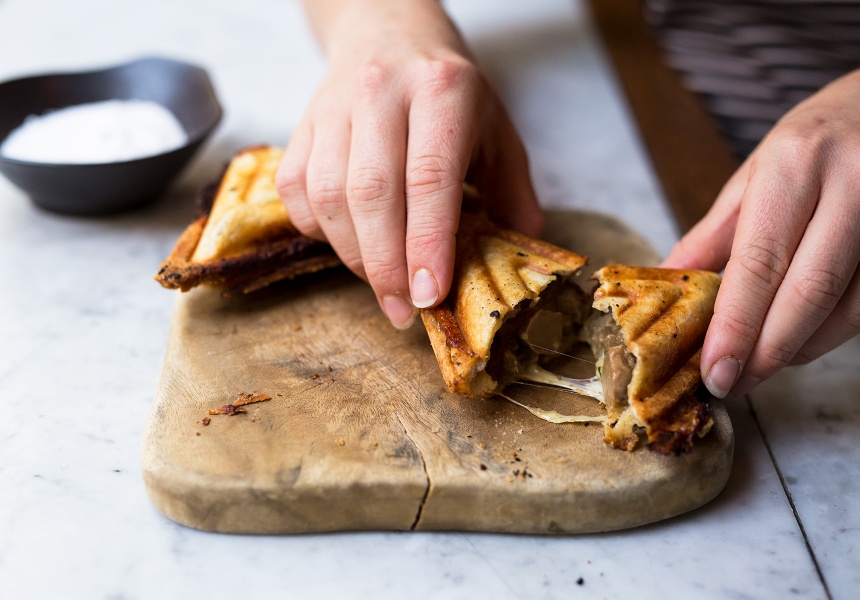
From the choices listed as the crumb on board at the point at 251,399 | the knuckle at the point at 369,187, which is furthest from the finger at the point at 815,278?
the crumb on board at the point at 251,399

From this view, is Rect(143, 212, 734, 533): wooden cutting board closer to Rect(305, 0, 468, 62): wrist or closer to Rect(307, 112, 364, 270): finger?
Rect(307, 112, 364, 270): finger

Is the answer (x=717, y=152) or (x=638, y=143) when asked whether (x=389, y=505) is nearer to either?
(x=717, y=152)

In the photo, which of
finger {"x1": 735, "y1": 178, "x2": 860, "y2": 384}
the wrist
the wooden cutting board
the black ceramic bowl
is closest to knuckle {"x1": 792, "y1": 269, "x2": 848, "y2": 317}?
finger {"x1": 735, "y1": 178, "x2": 860, "y2": 384}

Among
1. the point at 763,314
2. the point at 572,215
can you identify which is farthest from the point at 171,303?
the point at 763,314

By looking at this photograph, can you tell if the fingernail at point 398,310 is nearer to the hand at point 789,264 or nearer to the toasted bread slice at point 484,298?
the toasted bread slice at point 484,298

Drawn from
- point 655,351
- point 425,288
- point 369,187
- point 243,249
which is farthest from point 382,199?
point 655,351

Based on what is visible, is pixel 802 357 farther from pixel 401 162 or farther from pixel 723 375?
pixel 401 162

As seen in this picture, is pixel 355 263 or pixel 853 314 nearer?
pixel 853 314
